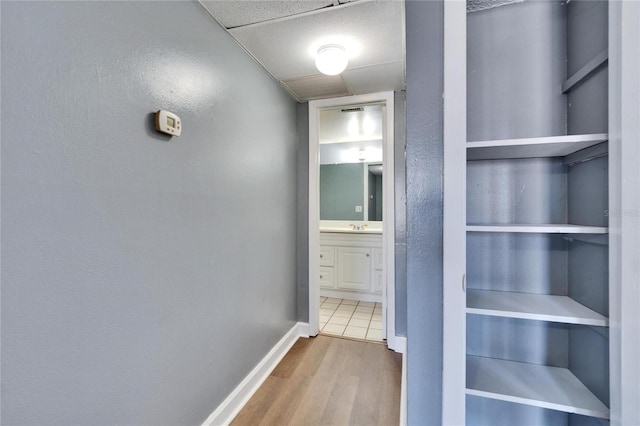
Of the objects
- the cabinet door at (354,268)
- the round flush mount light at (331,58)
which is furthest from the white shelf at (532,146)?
the cabinet door at (354,268)

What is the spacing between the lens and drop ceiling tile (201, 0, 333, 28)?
4.37ft

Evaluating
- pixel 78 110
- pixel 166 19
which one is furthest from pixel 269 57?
pixel 78 110

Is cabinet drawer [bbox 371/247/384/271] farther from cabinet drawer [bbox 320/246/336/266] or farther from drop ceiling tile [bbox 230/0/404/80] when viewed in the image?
drop ceiling tile [bbox 230/0/404/80]

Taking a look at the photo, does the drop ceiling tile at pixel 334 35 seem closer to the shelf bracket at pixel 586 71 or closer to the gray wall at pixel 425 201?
the gray wall at pixel 425 201

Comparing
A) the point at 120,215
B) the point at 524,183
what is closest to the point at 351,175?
the point at 524,183

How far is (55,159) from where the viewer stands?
0.79 meters

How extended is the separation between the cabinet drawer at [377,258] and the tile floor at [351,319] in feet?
1.56

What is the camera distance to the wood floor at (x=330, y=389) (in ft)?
5.16

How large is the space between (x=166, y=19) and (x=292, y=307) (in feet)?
7.13

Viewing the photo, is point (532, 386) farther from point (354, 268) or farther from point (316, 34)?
point (354, 268)

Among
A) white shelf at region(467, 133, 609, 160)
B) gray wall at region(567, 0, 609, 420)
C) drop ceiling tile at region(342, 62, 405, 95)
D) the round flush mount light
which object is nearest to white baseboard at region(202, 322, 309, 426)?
gray wall at region(567, 0, 609, 420)

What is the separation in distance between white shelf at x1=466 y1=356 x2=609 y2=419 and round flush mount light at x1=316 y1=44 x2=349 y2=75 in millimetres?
1686

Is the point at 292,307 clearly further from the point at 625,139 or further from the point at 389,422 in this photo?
the point at 625,139

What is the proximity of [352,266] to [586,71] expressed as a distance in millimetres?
2799
